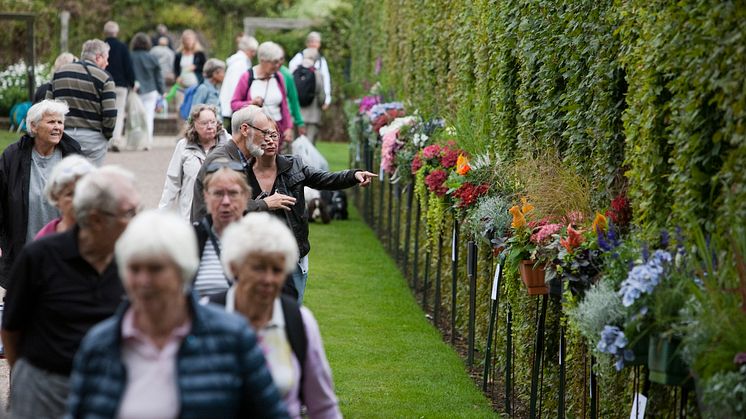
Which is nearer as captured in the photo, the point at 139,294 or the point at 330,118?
the point at 139,294

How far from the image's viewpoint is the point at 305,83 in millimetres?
18391

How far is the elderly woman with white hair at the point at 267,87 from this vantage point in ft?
42.4

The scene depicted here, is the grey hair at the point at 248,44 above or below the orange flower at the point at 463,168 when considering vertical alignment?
above

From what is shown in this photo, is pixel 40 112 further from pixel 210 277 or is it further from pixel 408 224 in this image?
pixel 408 224

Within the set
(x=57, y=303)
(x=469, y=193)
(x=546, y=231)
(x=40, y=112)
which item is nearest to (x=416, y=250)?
(x=469, y=193)

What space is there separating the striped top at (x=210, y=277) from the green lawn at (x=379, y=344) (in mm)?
3147

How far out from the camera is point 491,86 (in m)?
9.90

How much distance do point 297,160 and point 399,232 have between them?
6263 mm

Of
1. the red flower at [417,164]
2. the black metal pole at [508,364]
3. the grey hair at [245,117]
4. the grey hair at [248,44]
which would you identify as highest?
the grey hair at [248,44]

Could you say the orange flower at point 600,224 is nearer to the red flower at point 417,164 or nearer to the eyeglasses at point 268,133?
the eyeglasses at point 268,133

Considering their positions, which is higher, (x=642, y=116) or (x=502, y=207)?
(x=642, y=116)

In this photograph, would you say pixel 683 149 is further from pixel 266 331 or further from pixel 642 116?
pixel 266 331

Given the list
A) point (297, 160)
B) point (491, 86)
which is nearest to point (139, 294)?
point (297, 160)

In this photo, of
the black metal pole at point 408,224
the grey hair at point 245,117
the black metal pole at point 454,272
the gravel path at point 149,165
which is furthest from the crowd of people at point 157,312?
the gravel path at point 149,165
